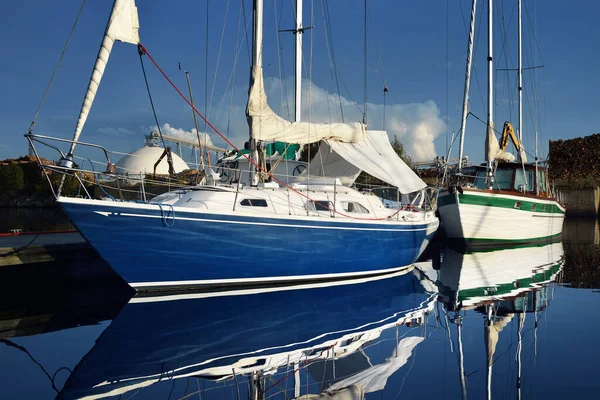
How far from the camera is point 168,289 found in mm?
11414

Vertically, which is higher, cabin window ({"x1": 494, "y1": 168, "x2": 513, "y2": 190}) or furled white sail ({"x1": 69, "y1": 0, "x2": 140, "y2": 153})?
furled white sail ({"x1": 69, "y1": 0, "x2": 140, "y2": 153})

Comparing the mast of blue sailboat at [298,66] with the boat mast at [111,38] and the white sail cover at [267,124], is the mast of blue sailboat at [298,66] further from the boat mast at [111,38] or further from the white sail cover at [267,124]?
the boat mast at [111,38]

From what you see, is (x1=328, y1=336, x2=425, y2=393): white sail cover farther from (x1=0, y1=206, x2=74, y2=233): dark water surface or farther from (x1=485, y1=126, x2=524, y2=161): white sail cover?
(x1=485, y1=126, x2=524, y2=161): white sail cover

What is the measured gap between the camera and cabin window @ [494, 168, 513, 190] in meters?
24.4

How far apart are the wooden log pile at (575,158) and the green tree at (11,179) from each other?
72.0m

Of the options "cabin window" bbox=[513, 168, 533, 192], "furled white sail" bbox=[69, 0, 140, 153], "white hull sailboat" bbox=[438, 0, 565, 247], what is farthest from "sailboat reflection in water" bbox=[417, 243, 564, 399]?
"furled white sail" bbox=[69, 0, 140, 153]

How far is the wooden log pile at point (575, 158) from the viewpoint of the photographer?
164 ft

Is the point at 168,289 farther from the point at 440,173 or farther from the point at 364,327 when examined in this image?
the point at 440,173

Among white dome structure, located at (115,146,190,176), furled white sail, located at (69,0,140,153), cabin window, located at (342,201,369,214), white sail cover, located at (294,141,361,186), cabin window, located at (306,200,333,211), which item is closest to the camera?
furled white sail, located at (69,0,140,153)

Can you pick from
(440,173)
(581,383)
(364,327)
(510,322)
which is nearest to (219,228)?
(364,327)

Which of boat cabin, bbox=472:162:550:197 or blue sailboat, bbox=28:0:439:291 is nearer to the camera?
blue sailboat, bbox=28:0:439:291

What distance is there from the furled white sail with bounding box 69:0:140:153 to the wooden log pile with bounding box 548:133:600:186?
1915 inches

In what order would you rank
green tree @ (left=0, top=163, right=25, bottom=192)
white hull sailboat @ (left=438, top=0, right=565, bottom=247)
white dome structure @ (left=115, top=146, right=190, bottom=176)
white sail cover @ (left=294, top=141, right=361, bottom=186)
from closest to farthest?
white sail cover @ (left=294, top=141, right=361, bottom=186), white hull sailboat @ (left=438, top=0, right=565, bottom=247), white dome structure @ (left=115, top=146, right=190, bottom=176), green tree @ (left=0, top=163, right=25, bottom=192)

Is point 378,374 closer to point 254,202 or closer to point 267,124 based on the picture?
point 254,202
